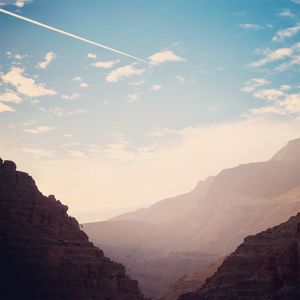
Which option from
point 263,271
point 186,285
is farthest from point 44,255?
point 186,285

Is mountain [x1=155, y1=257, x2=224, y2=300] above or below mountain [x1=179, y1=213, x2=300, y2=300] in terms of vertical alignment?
below

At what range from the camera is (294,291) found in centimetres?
7325

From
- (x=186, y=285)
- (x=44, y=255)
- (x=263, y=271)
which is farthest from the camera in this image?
(x=186, y=285)

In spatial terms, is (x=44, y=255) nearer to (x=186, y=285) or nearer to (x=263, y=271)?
(x=263, y=271)

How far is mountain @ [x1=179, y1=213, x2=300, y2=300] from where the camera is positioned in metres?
77.2

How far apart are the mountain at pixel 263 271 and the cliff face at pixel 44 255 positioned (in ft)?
51.6

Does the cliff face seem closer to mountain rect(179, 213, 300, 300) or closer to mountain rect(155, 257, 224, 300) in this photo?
mountain rect(179, 213, 300, 300)

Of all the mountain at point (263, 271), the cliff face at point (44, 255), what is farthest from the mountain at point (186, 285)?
the cliff face at point (44, 255)

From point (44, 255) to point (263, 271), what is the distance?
36417mm

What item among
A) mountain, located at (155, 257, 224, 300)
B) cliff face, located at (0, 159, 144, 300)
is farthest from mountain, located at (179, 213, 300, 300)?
mountain, located at (155, 257, 224, 300)

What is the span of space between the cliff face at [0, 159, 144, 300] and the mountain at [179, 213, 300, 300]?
1574 cm

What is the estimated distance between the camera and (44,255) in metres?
75.8

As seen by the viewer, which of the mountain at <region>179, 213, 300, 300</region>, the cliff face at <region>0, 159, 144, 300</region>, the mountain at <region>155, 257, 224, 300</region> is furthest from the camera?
the mountain at <region>155, 257, 224, 300</region>

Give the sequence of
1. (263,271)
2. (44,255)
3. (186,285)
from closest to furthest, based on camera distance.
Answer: (44,255)
(263,271)
(186,285)
